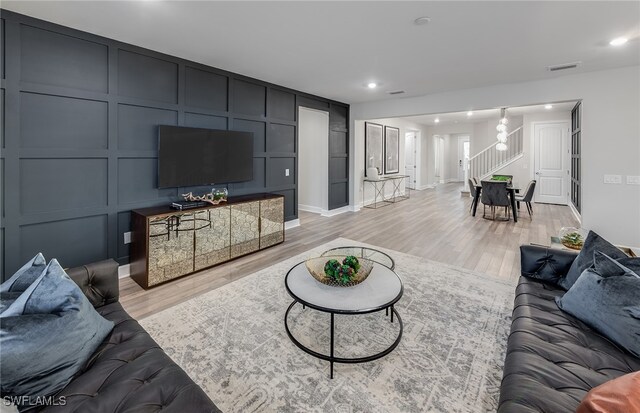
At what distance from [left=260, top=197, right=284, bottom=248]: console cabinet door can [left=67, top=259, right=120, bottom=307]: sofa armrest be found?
2504 millimetres

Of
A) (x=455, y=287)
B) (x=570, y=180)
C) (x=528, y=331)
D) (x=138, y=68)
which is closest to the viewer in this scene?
(x=528, y=331)

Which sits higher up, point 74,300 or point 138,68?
point 138,68

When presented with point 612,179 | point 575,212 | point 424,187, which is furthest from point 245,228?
point 424,187

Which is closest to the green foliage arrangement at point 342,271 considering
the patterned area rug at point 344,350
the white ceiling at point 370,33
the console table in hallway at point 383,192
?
the patterned area rug at point 344,350

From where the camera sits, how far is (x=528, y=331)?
1.69 m

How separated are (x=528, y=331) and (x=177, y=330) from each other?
2.46m

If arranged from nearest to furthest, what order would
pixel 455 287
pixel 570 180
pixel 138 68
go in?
1. pixel 455 287
2. pixel 138 68
3. pixel 570 180

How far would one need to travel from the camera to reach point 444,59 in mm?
3814

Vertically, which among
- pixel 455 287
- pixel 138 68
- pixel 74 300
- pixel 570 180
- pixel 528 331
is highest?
pixel 138 68

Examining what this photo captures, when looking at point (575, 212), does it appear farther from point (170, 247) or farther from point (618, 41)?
point (170, 247)

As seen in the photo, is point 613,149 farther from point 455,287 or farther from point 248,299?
point 248,299

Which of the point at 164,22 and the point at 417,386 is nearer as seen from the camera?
the point at 417,386

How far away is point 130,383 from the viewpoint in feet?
4.26

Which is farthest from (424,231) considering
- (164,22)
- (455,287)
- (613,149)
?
(164,22)
